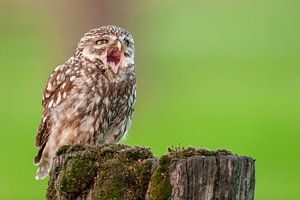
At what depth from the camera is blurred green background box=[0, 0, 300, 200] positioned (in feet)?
50.1

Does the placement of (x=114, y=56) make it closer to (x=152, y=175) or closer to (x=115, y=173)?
(x=115, y=173)

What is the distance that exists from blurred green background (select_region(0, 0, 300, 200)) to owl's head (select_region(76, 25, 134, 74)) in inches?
218

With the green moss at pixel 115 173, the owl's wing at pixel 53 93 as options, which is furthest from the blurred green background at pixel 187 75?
the green moss at pixel 115 173

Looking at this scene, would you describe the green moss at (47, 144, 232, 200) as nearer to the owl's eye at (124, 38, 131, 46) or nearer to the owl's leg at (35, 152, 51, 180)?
the owl's eye at (124, 38, 131, 46)

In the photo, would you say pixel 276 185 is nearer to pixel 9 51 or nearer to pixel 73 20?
pixel 73 20

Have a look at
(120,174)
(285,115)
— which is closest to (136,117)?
(285,115)

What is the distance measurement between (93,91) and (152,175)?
2690 millimetres

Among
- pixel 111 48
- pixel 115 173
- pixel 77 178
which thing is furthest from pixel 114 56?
pixel 115 173

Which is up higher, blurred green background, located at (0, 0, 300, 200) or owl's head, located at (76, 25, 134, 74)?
blurred green background, located at (0, 0, 300, 200)

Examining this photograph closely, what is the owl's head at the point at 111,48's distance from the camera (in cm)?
780

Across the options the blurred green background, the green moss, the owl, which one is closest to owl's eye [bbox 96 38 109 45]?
the owl

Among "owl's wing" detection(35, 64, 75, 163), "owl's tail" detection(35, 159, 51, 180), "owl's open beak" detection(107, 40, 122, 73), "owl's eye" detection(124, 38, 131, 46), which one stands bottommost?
"owl's tail" detection(35, 159, 51, 180)

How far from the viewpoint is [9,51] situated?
Answer: 23406 millimetres

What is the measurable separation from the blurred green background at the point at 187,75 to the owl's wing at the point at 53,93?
540 cm
